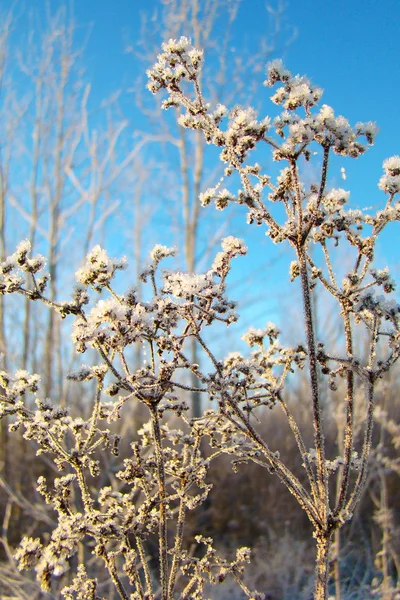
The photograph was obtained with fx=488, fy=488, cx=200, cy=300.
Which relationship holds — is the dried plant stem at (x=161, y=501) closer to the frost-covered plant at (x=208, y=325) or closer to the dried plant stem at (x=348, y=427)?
the frost-covered plant at (x=208, y=325)

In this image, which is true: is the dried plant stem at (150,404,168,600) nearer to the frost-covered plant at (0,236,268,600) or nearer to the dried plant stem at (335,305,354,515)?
the frost-covered plant at (0,236,268,600)

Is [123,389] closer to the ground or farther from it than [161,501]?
farther from it

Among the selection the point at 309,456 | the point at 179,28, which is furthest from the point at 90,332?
the point at 179,28

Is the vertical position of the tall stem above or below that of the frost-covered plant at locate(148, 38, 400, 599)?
below

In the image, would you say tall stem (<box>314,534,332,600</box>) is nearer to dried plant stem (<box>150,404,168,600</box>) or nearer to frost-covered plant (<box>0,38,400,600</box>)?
frost-covered plant (<box>0,38,400,600</box>)

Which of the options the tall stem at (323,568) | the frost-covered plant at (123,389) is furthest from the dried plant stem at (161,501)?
A: the tall stem at (323,568)

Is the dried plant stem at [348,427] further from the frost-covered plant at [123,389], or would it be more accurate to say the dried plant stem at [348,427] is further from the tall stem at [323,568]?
the frost-covered plant at [123,389]

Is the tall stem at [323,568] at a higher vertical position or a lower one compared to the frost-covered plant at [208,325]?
lower

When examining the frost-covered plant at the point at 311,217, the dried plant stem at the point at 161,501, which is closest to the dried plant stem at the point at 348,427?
the frost-covered plant at the point at 311,217

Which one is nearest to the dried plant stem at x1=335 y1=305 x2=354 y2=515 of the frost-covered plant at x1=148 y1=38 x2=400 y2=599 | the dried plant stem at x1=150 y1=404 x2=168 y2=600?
the frost-covered plant at x1=148 y1=38 x2=400 y2=599

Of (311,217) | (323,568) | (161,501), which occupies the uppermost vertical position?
(311,217)

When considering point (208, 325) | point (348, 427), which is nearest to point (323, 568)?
point (348, 427)

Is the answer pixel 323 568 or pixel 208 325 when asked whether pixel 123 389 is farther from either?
pixel 323 568

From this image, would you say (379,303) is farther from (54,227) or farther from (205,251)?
(205,251)
